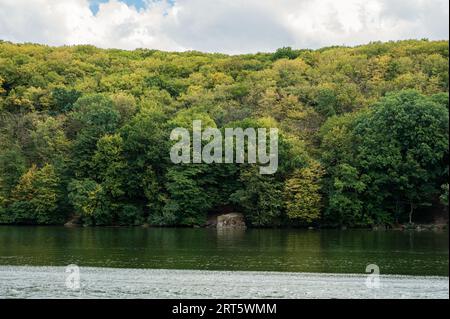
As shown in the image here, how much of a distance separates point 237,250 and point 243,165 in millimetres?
28187

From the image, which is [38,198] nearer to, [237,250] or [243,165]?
[243,165]

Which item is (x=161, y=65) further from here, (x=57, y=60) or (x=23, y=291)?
(x=23, y=291)

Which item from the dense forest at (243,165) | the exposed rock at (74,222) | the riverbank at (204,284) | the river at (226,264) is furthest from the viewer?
the exposed rock at (74,222)

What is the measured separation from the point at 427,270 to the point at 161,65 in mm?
93977

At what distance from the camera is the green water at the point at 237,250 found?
1694 inches

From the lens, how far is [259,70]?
125125 millimetres

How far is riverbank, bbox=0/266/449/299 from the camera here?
1337 inches

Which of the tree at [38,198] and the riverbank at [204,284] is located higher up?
the tree at [38,198]

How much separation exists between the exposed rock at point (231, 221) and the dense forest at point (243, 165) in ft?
3.52

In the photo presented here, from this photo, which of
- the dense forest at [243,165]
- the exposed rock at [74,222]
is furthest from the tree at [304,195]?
the exposed rock at [74,222]

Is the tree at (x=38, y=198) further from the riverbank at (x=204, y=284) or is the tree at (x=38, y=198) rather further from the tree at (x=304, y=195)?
the riverbank at (x=204, y=284)

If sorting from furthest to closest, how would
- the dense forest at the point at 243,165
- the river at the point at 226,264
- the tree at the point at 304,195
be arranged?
1. the tree at the point at 304,195
2. the dense forest at the point at 243,165
3. the river at the point at 226,264
